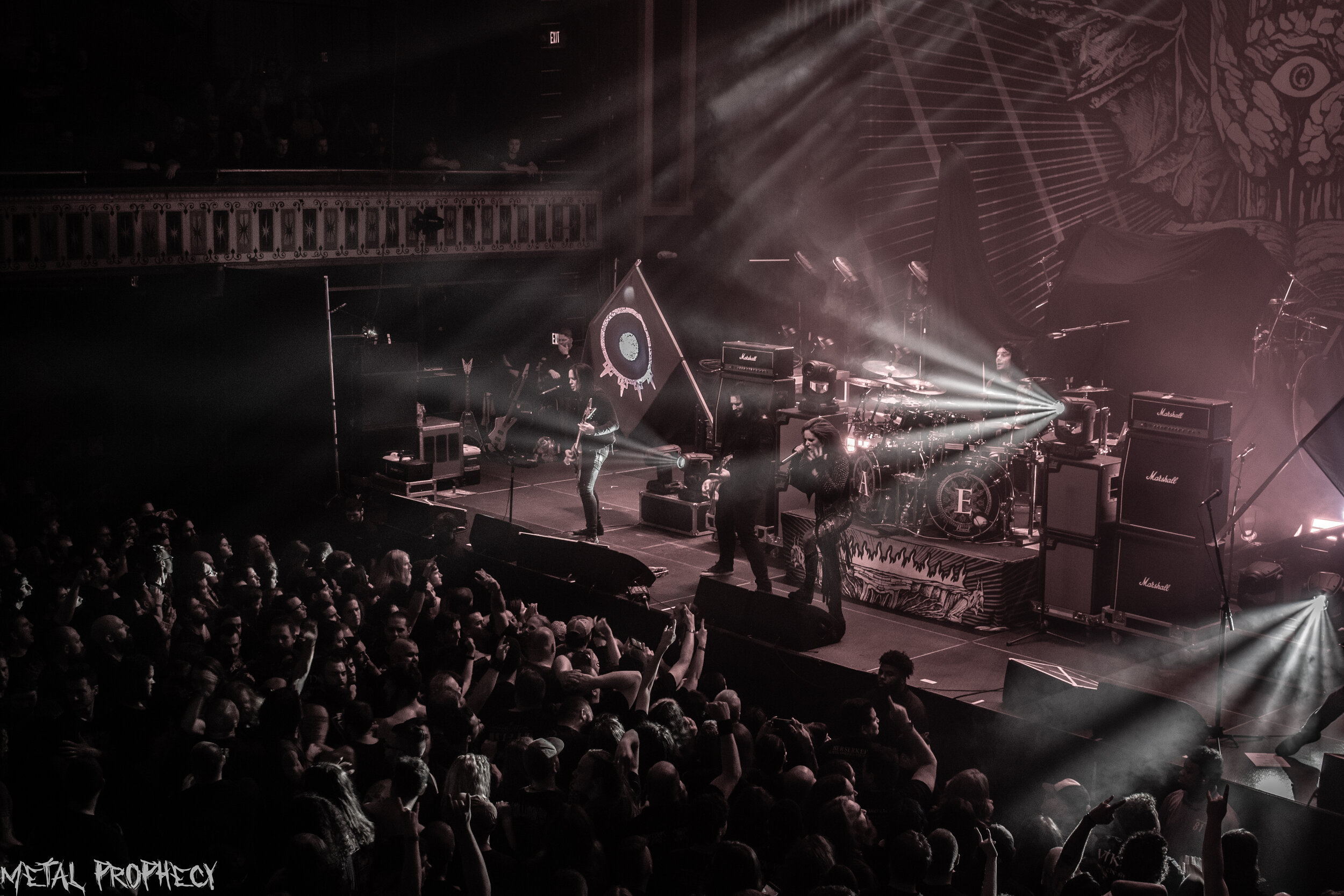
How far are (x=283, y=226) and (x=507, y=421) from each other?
13.9 feet

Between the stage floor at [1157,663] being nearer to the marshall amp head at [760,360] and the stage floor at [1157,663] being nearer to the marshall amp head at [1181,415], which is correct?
the marshall amp head at [1181,415]

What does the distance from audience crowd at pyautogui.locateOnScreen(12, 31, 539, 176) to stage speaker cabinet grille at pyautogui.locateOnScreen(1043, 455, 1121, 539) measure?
10.7 meters

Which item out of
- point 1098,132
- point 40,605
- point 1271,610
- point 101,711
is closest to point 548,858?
point 101,711

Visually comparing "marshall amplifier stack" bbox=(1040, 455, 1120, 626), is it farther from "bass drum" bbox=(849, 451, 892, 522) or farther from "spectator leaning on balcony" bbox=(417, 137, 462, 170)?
"spectator leaning on balcony" bbox=(417, 137, 462, 170)

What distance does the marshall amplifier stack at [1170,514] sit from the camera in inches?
397

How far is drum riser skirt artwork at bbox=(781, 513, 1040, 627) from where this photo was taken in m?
10.9

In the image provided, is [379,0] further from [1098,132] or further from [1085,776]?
[1085,776]

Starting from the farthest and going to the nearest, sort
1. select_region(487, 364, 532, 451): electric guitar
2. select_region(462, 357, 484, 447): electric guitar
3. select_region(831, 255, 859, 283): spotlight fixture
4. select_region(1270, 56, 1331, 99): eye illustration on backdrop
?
select_region(462, 357, 484, 447): electric guitar, select_region(487, 364, 532, 451): electric guitar, select_region(831, 255, 859, 283): spotlight fixture, select_region(1270, 56, 1331, 99): eye illustration on backdrop

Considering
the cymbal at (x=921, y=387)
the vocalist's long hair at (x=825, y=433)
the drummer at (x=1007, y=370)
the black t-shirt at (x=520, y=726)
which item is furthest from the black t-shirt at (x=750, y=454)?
the black t-shirt at (x=520, y=726)

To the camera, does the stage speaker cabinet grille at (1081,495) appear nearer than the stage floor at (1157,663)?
No

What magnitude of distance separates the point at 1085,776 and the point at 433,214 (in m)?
13.4

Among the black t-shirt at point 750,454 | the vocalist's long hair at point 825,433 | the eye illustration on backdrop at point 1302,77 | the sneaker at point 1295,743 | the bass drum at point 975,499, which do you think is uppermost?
the eye illustration on backdrop at point 1302,77

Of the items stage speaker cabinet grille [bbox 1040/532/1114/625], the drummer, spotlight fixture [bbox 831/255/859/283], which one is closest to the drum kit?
the drummer

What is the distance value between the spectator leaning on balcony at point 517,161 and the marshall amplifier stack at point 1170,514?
36.5 feet
